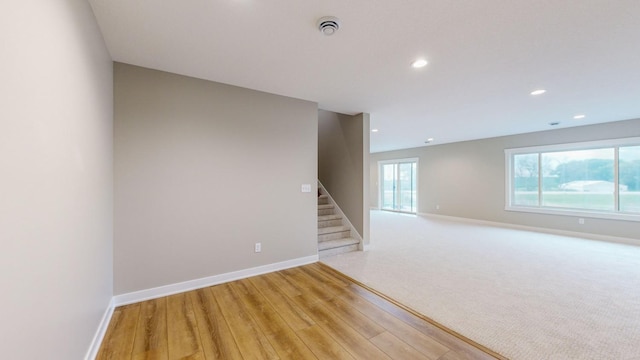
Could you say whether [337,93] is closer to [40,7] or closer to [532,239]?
[40,7]

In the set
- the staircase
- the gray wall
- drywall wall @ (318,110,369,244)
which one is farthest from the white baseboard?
the staircase

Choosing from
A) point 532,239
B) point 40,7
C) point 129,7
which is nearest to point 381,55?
point 129,7

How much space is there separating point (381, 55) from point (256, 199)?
7.37 feet

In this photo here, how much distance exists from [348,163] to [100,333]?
3863 millimetres

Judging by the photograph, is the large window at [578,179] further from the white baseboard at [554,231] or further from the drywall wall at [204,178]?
the drywall wall at [204,178]

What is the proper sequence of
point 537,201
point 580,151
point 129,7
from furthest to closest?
point 537,201 → point 580,151 → point 129,7

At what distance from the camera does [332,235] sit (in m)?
4.42

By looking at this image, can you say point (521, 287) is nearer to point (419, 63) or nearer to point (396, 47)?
point (419, 63)

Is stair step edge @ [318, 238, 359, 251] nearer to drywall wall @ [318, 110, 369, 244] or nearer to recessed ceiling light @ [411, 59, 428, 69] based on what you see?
drywall wall @ [318, 110, 369, 244]

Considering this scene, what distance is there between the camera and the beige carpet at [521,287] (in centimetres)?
194

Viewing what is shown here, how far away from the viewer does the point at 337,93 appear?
3414 mm

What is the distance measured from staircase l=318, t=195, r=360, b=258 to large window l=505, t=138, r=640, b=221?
16.1 ft

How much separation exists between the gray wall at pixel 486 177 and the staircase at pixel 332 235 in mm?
4726

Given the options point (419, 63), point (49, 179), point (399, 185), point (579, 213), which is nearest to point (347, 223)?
point (419, 63)
